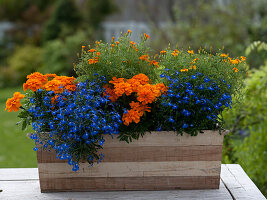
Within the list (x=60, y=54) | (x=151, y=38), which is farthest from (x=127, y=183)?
(x=60, y=54)

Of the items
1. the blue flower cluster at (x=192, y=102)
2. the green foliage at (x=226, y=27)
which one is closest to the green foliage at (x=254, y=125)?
the blue flower cluster at (x=192, y=102)

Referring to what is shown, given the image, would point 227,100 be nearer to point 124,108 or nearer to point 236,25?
point 124,108

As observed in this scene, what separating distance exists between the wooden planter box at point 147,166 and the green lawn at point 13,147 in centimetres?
230

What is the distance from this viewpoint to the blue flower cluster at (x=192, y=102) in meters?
1.41

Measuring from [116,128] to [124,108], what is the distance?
10cm

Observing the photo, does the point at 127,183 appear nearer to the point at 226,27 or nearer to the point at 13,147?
the point at 13,147

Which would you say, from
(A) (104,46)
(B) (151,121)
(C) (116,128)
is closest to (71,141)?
(C) (116,128)

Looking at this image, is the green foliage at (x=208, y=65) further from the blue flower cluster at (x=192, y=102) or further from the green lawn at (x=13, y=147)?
the green lawn at (x=13, y=147)

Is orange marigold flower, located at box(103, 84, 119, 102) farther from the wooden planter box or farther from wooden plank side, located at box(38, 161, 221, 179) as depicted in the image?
wooden plank side, located at box(38, 161, 221, 179)

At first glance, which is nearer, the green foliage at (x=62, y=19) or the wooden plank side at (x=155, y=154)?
the wooden plank side at (x=155, y=154)

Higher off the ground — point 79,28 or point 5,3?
point 5,3

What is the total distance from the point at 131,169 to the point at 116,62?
480mm

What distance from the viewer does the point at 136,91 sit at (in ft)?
4.66

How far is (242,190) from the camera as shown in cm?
151
